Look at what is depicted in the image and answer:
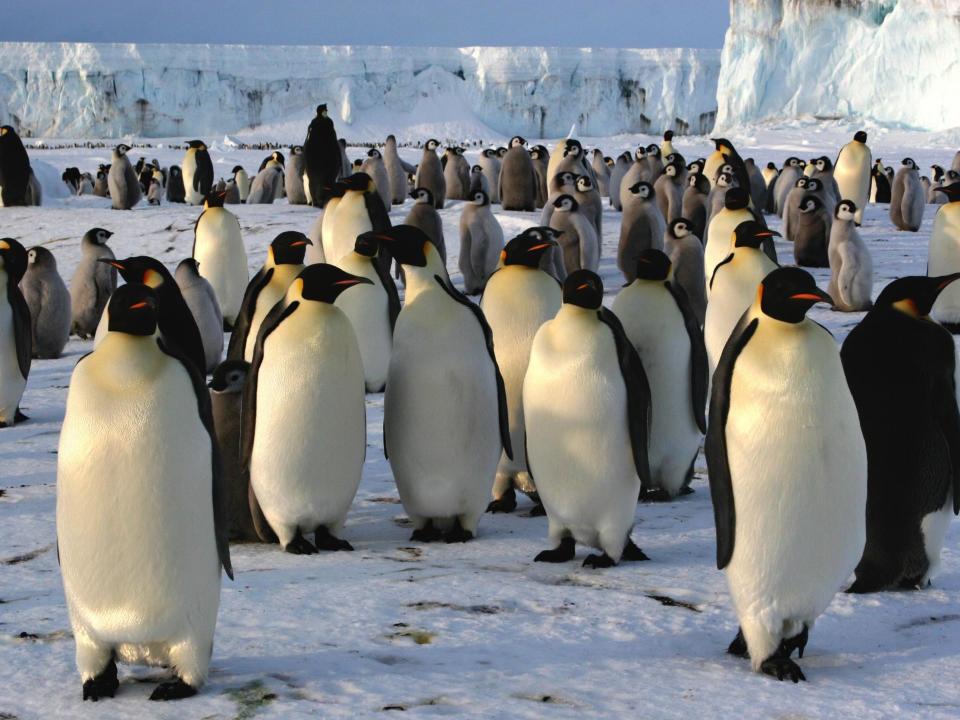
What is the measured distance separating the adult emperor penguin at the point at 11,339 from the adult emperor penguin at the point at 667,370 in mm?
3385

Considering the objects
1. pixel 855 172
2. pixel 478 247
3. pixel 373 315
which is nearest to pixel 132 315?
pixel 373 315

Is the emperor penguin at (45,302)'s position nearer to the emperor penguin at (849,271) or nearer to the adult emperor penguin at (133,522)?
the emperor penguin at (849,271)

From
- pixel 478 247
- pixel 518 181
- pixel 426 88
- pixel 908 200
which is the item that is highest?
pixel 426 88

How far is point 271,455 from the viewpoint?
13.4 ft

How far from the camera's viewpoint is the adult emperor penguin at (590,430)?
13.0ft

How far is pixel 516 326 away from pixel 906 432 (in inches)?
71.9

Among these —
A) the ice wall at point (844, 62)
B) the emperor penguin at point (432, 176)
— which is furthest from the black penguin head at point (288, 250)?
the ice wall at point (844, 62)

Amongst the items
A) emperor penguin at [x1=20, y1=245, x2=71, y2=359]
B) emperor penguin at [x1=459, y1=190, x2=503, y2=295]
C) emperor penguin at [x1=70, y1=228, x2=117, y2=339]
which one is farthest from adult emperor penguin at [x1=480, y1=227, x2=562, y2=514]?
emperor penguin at [x1=459, y1=190, x2=503, y2=295]

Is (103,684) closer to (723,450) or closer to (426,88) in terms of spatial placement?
(723,450)

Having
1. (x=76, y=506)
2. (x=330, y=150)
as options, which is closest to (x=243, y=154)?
(x=330, y=150)

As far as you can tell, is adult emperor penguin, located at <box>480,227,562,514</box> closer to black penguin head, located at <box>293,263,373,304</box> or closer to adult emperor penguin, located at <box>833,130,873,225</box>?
black penguin head, located at <box>293,263,373,304</box>

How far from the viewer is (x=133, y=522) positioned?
108 inches

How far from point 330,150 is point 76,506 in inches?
504

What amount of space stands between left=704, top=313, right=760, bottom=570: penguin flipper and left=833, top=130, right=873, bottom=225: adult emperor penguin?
44.0 feet
